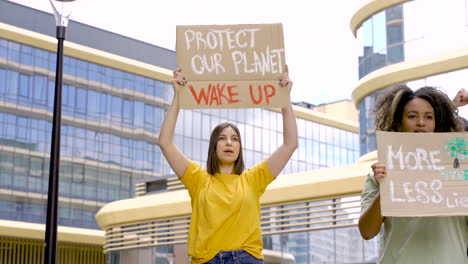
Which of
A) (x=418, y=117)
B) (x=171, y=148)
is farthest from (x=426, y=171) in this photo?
(x=171, y=148)

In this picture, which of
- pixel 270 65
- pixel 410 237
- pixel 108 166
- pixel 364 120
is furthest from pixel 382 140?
pixel 108 166

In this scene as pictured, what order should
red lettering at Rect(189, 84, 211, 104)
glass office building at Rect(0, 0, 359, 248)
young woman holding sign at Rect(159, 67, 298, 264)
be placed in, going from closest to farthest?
1. young woman holding sign at Rect(159, 67, 298, 264)
2. red lettering at Rect(189, 84, 211, 104)
3. glass office building at Rect(0, 0, 359, 248)

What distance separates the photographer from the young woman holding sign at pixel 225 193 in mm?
5875

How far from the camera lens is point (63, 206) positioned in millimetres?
49125

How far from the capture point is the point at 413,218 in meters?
4.89

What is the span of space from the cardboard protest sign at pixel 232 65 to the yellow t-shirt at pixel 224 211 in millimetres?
647

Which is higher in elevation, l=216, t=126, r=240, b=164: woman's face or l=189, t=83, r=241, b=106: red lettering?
l=189, t=83, r=241, b=106: red lettering

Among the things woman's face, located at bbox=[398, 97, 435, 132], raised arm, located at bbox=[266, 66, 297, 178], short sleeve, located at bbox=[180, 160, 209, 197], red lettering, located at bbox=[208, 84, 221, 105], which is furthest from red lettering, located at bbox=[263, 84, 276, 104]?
woman's face, located at bbox=[398, 97, 435, 132]

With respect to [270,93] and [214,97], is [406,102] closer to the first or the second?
[270,93]

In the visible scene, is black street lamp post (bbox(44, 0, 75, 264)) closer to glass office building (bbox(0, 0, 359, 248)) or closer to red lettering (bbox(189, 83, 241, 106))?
red lettering (bbox(189, 83, 241, 106))

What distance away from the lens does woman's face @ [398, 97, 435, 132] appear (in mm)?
5039

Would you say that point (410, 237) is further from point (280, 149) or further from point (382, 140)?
point (280, 149)

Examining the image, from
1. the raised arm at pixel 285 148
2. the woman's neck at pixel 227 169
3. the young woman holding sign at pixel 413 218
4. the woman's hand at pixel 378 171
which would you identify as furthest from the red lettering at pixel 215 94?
the woman's hand at pixel 378 171

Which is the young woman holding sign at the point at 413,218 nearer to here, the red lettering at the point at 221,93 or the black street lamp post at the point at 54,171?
the red lettering at the point at 221,93
